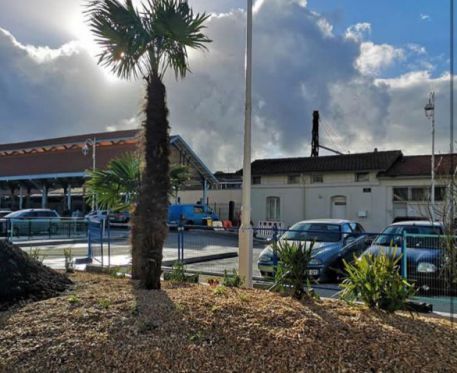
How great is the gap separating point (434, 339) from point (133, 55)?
5846mm

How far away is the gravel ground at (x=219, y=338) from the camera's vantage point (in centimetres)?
415

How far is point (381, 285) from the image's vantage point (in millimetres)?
5496

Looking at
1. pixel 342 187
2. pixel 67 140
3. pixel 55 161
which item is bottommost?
pixel 342 187

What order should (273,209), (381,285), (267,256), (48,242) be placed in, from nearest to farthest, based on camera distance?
(381,285), (267,256), (48,242), (273,209)

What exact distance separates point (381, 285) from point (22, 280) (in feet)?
15.7

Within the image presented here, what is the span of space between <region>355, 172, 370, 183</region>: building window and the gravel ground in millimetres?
27892

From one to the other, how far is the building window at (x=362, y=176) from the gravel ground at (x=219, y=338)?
91.5 feet

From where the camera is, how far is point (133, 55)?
295 inches

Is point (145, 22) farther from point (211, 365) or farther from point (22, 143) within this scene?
point (22, 143)

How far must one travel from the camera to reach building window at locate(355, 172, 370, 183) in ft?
107

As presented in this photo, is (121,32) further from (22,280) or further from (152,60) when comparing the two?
(22,280)

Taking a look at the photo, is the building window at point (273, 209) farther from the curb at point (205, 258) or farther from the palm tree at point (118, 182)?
the palm tree at point (118, 182)

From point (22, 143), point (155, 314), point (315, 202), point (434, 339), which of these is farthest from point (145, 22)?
point (22, 143)

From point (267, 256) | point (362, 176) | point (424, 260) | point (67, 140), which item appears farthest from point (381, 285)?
point (67, 140)
